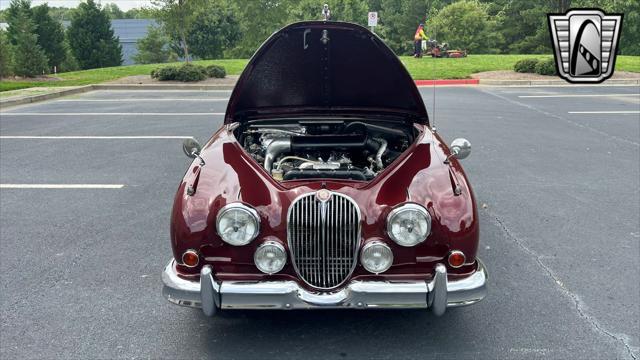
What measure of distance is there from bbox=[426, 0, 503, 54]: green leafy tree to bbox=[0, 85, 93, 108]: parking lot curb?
27.9 m

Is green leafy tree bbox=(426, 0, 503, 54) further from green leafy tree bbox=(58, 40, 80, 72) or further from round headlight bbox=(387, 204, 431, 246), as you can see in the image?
round headlight bbox=(387, 204, 431, 246)

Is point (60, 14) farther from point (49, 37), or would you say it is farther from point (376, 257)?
point (376, 257)

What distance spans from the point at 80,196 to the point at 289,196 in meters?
4.00

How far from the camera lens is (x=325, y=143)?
4.21 meters

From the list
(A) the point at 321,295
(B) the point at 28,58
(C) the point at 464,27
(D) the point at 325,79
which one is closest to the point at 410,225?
(A) the point at 321,295

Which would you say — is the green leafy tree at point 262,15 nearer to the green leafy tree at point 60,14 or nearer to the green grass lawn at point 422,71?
the green leafy tree at point 60,14

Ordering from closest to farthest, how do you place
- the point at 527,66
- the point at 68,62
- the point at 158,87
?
the point at 158,87 < the point at 527,66 < the point at 68,62

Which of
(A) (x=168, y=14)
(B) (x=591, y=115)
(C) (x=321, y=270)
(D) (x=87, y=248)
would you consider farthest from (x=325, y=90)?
(A) (x=168, y=14)

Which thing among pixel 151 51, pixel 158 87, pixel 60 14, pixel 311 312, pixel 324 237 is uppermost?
pixel 60 14

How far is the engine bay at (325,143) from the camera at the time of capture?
4.05 meters

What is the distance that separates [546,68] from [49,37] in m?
25.7

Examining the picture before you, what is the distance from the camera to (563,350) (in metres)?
3.26

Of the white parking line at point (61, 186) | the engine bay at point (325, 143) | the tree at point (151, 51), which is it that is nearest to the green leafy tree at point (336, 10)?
the tree at point (151, 51)

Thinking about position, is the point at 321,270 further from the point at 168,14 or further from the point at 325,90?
the point at 168,14
